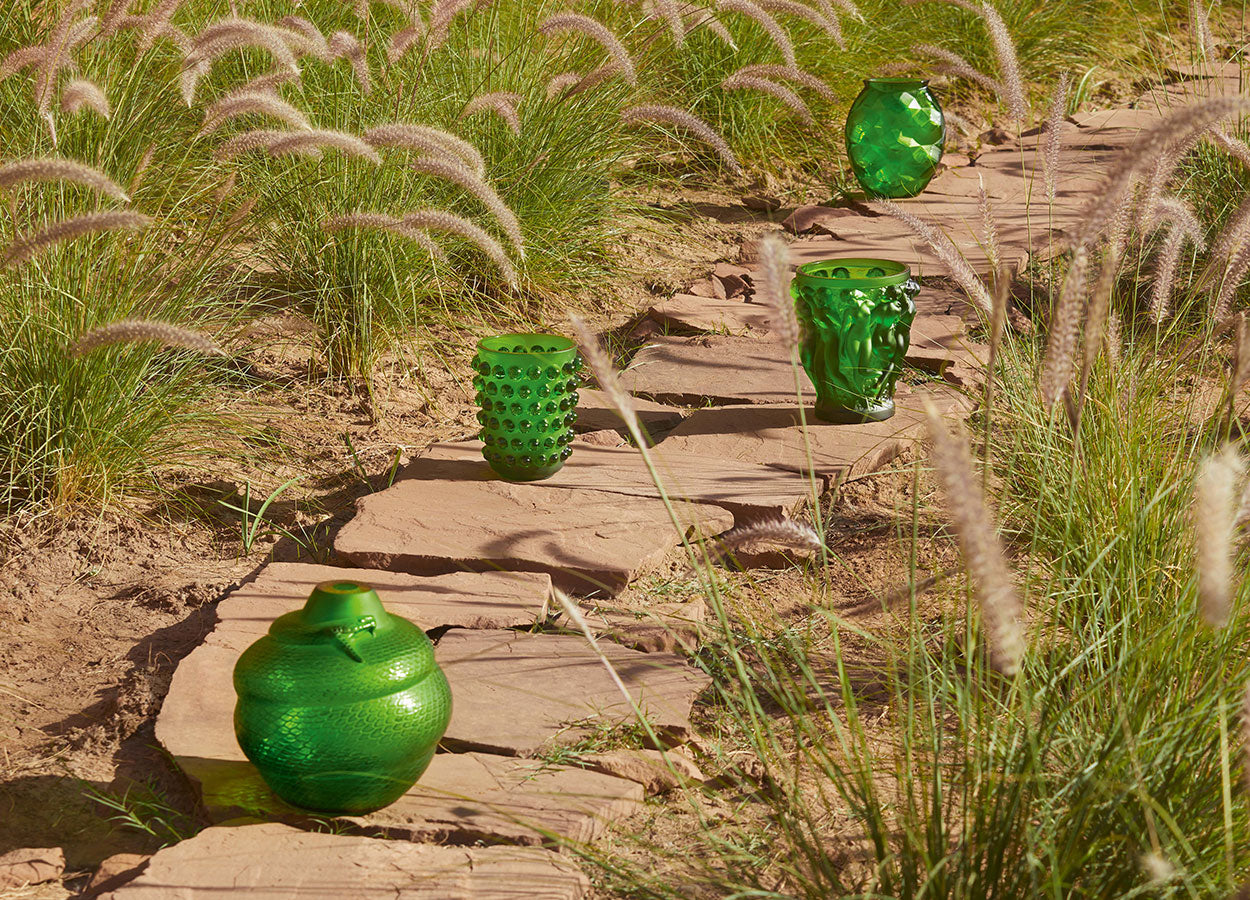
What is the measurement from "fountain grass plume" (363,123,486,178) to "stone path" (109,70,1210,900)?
56cm

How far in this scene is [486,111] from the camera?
11.3 ft

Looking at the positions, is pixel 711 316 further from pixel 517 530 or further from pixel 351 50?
pixel 517 530

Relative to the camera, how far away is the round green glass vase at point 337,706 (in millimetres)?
1500

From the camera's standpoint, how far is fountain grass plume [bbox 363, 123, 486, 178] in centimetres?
227

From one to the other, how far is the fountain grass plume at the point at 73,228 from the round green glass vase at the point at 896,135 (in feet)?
8.45

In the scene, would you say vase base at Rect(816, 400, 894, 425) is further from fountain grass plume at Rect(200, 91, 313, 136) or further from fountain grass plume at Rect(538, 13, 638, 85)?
fountain grass plume at Rect(200, 91, 313, 136)

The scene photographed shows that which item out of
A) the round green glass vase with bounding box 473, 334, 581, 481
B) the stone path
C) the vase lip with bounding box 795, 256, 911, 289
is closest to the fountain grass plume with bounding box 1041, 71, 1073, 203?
the stone path

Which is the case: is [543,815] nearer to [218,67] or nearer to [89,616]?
[89,616]

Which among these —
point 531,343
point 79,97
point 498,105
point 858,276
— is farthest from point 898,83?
point 79,97

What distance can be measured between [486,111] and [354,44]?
2.27 ft

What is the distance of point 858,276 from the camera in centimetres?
278

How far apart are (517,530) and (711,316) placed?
49.8 inches

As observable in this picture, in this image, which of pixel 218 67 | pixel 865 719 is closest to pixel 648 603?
Answer: pixel 865 719

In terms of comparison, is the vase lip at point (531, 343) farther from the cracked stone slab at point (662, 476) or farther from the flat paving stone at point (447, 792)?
the flat paving stone at point (447, 792)
